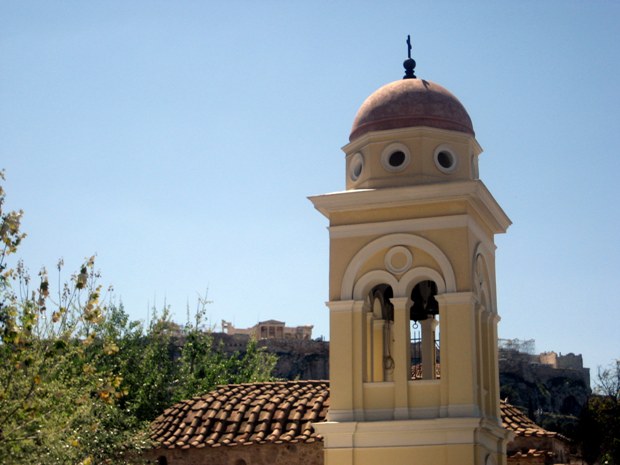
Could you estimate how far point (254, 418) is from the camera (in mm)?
20859

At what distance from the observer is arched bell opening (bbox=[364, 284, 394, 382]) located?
58.0 feet

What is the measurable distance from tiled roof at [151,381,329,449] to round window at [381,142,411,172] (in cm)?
535

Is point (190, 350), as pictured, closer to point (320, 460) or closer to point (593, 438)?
point (593, 438)

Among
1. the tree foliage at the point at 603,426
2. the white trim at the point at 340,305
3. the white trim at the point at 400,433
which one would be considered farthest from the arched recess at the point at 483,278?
the tree foliage at the point at 603,426

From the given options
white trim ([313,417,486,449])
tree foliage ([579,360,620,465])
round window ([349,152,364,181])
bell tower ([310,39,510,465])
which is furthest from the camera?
tree foliage ([579,360,620,465])

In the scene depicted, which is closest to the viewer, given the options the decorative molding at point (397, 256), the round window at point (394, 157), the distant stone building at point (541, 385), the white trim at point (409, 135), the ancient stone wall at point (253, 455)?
the decorative molding at point (397, 256)

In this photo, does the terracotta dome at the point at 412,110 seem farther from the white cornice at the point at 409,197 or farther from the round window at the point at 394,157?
the white cornice at the point at 409,197

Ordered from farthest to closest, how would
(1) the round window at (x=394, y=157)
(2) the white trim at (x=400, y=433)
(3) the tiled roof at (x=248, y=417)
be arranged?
(3) the tiled roof at (x=248, y=417)
(1) the round window at (x=394, y=157)
(2) the white trim at (x=400, y=433)

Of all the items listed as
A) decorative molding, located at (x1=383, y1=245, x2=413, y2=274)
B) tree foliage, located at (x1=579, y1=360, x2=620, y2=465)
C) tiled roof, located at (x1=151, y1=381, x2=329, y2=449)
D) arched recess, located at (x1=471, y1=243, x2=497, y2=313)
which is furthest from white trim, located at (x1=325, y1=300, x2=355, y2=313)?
tree foliage, located at (x1=579, y1=360, x2=620, y2=465)

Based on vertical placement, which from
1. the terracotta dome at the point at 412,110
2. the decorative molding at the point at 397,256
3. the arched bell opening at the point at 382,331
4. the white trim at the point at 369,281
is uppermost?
the terracotta dome at the point at 412,110

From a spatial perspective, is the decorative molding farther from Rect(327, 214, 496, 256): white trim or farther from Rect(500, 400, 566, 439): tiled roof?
Rect(500, 400, 566, 439): tiled roof

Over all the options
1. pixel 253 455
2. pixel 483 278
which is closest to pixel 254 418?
pixel 253 455

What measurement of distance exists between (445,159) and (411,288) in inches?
84.4

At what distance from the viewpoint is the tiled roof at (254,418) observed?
20281 millimetres
